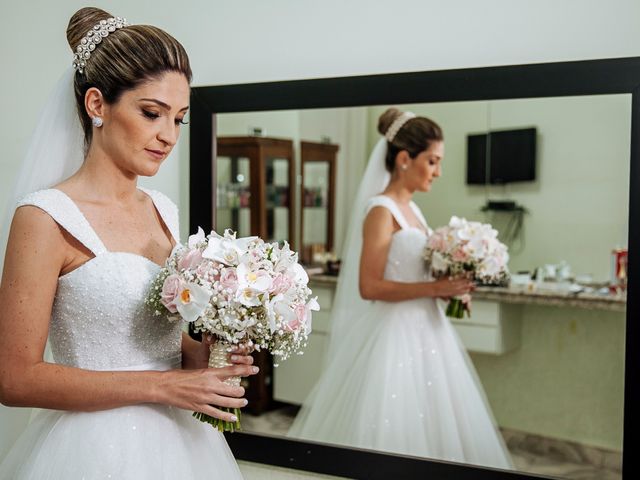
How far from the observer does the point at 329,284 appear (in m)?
2.10

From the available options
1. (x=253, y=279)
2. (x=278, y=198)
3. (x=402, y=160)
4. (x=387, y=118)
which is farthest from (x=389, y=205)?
(x=253, y=279)

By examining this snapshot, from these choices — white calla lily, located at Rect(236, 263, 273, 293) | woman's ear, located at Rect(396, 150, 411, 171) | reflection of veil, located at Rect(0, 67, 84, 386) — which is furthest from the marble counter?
reflection of veil, located at Rect(0, 67, 84, 386)

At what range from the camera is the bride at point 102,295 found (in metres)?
1.44

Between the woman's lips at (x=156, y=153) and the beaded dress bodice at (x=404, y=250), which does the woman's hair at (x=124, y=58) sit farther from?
the beaded dress bodice at (x=404, y=250)

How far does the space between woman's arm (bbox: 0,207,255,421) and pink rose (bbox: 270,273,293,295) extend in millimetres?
210

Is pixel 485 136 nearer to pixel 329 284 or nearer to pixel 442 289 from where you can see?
pixel 442 289

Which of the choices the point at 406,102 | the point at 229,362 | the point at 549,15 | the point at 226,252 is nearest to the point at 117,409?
the point at 229,362

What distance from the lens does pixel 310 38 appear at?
2.11 meters

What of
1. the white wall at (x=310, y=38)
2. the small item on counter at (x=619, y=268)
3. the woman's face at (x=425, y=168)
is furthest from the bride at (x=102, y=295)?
the small item on counter at (x=619, y=268)

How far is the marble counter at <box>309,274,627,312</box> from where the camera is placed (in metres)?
1.78

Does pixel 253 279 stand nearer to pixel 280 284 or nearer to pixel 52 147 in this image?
pixel 280 284

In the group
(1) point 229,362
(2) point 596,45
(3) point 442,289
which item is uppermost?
(2) point 596,45

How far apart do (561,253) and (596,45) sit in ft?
1.74

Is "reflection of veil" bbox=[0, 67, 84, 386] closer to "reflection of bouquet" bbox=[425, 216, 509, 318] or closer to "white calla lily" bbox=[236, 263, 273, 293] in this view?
"white calla lily" bbox=[236, 263, 273, 293]
